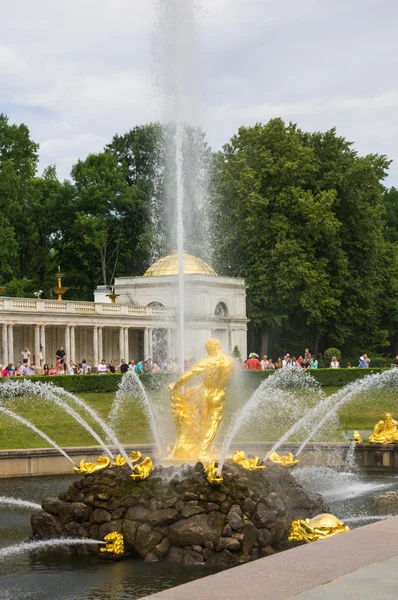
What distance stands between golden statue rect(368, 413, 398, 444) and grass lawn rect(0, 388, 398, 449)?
11.2 ft

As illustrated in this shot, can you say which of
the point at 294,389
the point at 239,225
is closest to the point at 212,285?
the point at 239,225

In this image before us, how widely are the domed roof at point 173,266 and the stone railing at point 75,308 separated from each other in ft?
8.26

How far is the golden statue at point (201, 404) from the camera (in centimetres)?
1475

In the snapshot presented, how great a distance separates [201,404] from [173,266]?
51.0 meters

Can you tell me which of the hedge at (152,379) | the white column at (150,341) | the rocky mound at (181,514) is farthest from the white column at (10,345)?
the rocky mound at (181,514)

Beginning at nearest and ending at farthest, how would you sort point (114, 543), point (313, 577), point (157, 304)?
point (313, 577), point (114, 543), point (157, 304)

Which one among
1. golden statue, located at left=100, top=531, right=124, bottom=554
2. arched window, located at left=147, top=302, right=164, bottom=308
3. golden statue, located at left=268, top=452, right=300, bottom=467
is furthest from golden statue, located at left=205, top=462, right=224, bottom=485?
arched window, located at left=147, top=302, right=164, bottom=308

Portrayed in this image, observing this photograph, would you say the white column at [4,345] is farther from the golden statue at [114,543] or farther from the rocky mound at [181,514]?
the golden statue at [114,543]

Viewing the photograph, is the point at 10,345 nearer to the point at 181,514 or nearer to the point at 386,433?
the point at 386,433

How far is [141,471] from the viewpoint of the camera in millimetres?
13367

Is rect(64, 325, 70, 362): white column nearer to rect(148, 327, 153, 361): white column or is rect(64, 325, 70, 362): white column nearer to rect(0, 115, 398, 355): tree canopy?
rect(0, 115, 398, 355): tree canopy

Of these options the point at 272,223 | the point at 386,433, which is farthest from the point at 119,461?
the point at 272,223

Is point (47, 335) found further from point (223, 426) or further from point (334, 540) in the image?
point (334, 540)

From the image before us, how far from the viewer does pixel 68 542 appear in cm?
1305
